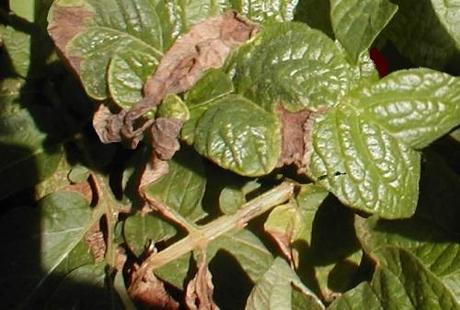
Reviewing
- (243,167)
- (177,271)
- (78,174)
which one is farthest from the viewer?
(78,174)

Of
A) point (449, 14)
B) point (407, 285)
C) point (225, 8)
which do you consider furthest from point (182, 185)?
point (449, 14)

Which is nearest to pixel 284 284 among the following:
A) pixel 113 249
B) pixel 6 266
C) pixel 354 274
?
pixel 354 274

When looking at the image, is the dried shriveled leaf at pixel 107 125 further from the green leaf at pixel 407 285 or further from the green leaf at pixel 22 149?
the green leaf at pixel 407 285

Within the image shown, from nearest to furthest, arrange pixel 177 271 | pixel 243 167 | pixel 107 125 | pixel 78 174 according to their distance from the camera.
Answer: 1. pixel 243 167
2. pixel 107 125
3. pixel 177 271
4. pixel 78 174

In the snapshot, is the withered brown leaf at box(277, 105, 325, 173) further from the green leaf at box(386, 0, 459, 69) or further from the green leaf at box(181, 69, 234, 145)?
the green leaf at box(386, 0, 459, 69)

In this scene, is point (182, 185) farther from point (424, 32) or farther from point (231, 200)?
point (424, 32)

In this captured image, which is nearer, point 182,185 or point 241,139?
point 241,139

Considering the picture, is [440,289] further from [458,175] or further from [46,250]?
[46,250]
